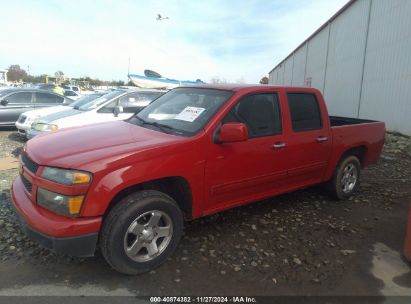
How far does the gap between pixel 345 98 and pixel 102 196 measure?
17.2m

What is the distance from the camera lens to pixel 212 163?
3607 millimetres

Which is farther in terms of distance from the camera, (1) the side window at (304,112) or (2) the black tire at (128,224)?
(1) the side window at (304,112)

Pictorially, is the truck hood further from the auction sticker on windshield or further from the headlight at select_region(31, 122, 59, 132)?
the headlight at select_region(31, 122, 59, 132)

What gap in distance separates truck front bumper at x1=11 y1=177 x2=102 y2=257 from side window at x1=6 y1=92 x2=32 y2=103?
10.3 m

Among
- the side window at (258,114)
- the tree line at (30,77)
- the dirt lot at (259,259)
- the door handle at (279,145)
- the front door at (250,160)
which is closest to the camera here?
the dirt lot at (259,259)

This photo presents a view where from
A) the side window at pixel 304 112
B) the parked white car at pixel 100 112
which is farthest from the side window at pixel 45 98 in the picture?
the side window at pixel 304 112

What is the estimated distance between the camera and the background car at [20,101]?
38.2ft

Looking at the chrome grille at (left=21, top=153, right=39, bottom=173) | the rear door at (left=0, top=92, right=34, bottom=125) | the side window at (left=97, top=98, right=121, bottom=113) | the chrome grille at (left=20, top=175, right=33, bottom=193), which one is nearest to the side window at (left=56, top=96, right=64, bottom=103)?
the rear door at (left=0, top=92, right=34, bottom=125)

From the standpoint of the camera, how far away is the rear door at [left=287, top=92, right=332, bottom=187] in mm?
4488

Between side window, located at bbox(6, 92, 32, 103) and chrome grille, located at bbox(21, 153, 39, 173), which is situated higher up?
side window, located at bbox(6, 92, 32, 103)

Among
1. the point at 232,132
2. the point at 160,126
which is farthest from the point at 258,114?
the point at 160,126

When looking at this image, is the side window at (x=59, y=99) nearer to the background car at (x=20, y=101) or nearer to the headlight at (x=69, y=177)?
the background car at (x=20, y=101)

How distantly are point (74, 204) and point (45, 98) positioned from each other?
1094 centimetres

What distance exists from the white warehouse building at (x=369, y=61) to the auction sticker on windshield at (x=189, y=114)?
392 inches
